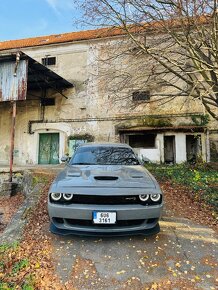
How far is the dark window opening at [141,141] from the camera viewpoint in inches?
589

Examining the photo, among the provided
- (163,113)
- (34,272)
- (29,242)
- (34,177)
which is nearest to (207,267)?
(34,272)

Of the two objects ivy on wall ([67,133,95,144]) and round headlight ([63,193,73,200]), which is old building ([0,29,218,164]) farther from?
round headlight ([63,193,73,200])

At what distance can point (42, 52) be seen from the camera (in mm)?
16219

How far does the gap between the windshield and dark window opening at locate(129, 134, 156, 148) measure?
9985mm

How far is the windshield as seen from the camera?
4.50 meters

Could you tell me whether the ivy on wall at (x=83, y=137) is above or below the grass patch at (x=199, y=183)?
above

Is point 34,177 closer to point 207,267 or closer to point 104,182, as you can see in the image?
point 104,182

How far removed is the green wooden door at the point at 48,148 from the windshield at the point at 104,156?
1107cm

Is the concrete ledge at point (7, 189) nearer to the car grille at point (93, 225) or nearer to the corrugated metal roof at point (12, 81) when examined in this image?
the corrugated metal roof at point (12, 81)

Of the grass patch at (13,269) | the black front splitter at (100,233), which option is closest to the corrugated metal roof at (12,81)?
the grass patch at (13,269)

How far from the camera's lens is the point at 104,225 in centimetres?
311

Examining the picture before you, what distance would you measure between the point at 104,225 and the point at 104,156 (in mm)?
1783

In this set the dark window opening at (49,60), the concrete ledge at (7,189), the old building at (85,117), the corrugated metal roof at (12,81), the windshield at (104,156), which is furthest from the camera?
the dark window opening at (49,60)

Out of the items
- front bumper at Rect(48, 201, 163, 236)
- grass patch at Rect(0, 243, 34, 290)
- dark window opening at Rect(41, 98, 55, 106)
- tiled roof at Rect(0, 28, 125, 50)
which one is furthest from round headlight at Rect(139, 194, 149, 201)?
tiled roof at Rect(0, 28, 125, 50)
